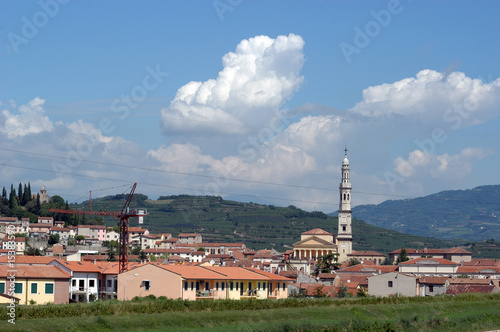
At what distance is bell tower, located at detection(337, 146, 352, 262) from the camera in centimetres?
13900

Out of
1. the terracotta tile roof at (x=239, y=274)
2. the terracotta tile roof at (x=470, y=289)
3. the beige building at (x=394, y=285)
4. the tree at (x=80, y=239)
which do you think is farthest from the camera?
the tree at (x=80, y=239)

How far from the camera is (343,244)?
140m

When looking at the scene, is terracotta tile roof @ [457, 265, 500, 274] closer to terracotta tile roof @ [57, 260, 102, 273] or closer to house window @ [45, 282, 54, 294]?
terracotta tile roof @ [57, 260, 102, 273]

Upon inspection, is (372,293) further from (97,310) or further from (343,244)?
(343,244)

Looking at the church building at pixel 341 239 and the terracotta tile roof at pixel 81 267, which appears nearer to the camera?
the terracotta tile roof at pixel 81 267

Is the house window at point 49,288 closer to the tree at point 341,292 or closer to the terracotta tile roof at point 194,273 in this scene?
the terracotta tile roof at point 194,273

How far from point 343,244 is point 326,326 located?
103543 mm

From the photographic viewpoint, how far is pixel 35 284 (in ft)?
150

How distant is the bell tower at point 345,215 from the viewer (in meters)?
139

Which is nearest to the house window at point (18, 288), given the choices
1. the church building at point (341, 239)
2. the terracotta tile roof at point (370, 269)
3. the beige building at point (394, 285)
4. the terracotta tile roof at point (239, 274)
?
the terracotta tile roof at point (239, 274)

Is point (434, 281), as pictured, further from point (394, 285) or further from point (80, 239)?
point (80, 239)

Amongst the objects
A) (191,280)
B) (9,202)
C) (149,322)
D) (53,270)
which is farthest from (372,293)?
(9,202)

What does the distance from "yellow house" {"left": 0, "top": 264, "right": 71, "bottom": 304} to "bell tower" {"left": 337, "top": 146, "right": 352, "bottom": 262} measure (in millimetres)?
95314

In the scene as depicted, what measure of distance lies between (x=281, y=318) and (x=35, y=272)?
15993mm
